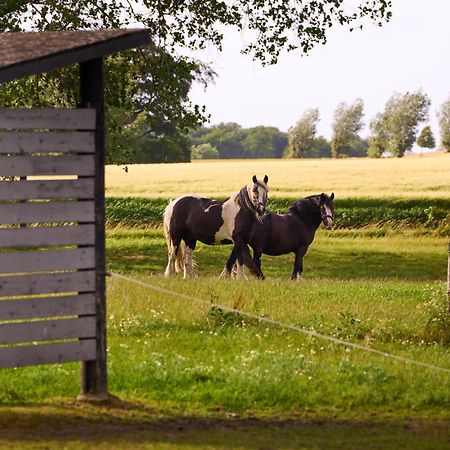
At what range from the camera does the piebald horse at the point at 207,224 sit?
25812 mm

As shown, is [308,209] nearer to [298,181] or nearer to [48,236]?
[48,236]

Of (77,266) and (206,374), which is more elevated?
(77,266)

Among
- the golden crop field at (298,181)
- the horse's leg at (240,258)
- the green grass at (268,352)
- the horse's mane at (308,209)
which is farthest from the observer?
the golden crop field at (298,181)

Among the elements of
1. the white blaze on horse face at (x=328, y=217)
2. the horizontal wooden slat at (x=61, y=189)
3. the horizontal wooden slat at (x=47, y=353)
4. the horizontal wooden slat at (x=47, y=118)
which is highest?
the horizontal wooden slat at (x=47, y=118)

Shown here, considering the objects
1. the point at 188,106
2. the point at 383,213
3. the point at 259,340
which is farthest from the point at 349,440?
the point at 383,213

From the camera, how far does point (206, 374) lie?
12.5 meters

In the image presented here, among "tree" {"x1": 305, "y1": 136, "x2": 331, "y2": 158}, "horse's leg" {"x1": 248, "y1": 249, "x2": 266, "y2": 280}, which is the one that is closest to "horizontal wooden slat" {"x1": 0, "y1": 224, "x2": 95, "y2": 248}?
"horse's leg" {"x1": 248, "y1": 249, "x2": 266, "y2": 280}

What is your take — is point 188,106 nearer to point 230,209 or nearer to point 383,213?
point 230,209

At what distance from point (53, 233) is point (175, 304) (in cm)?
601

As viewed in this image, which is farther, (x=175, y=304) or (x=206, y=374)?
(x=175, y=304)

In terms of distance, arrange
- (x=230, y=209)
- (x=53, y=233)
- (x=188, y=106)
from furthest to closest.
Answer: (x=188, y=106) < (x=230, y=209) < (x=53, y=233)

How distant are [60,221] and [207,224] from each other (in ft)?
49.9

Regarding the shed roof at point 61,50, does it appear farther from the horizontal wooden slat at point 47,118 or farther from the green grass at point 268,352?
the green grass at point 268,352

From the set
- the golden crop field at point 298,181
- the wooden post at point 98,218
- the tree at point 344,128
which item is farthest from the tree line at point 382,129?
the wooden post at point 98,218
